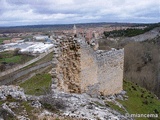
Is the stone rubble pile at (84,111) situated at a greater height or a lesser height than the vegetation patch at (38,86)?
greater

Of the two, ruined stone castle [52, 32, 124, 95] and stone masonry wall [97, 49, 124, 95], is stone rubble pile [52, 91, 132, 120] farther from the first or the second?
stone masonry wall [97, 49, 124, 95]

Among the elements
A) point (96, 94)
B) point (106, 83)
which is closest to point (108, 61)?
point (106, 83)

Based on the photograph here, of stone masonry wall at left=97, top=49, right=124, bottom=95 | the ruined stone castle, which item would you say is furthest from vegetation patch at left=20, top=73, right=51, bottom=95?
stone masonry wall at left=97, top=49, right=124, bottom=95

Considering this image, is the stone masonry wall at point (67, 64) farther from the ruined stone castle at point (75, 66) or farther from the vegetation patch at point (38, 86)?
the vegetation patch at point (38, 86)

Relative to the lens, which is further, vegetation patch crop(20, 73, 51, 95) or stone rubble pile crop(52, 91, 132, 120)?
vegetation patch crop(20, 73, 51, 95)

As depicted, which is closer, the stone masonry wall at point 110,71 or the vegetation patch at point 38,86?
the vegetation patch at point 38,86

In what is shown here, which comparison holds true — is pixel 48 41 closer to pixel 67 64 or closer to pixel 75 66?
pixel 67 64

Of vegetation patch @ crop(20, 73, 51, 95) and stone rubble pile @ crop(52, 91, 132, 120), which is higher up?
stone rubble pile @ crop(52, 91, 132, 120)

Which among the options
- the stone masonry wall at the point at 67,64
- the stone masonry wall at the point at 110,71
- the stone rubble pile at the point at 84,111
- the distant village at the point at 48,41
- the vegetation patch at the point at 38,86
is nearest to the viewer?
the stone rubble pile at the point at 84,111

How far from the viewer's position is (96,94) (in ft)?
44.6

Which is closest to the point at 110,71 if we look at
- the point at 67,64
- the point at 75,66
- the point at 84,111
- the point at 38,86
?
the point at 75,66

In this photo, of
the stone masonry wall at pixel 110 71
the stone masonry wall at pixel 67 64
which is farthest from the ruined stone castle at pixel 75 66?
the stone masonry wall at pixel 110 71

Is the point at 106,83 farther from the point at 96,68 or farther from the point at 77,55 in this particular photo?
the point at 77,55

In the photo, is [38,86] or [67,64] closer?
[67,64]
